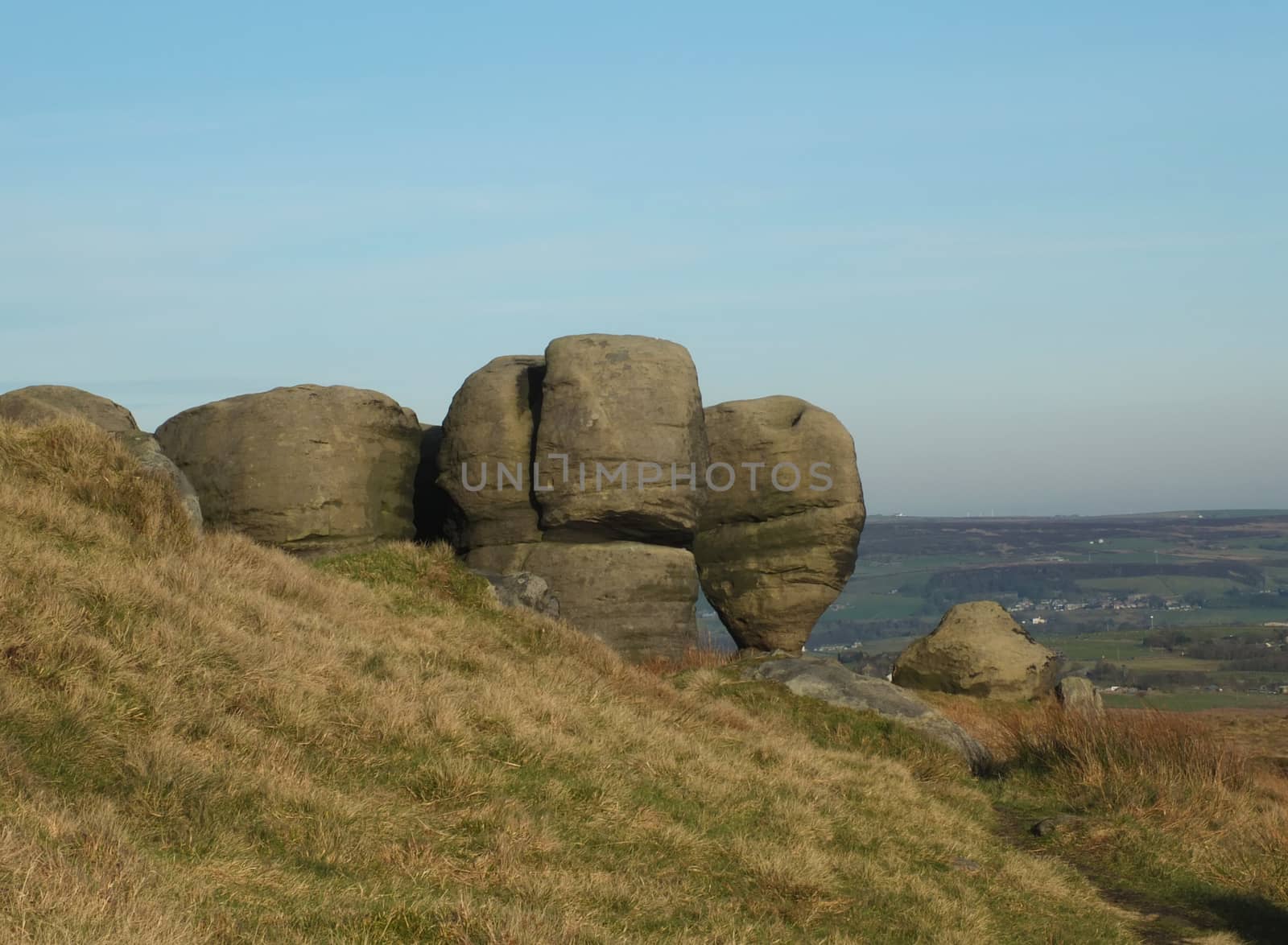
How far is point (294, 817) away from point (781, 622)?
72.7 ft

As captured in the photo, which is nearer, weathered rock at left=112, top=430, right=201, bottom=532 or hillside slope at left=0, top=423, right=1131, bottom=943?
hillside slope at left=0, top=423, right=1131, bottom=943

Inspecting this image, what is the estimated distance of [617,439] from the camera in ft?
84.2

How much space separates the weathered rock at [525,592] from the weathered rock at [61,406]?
798 centimetres

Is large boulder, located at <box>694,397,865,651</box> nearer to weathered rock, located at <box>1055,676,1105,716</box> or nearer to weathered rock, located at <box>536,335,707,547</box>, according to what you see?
weathered rock, located at <box>536,335,707,547</box>

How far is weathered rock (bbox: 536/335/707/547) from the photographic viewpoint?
1006 inches

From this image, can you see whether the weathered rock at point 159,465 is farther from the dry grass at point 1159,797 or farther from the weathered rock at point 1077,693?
the weathered rock at point 1077,693

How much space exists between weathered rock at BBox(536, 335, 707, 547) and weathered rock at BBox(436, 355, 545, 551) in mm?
520

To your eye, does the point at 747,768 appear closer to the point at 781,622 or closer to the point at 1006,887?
the point at 1006,887

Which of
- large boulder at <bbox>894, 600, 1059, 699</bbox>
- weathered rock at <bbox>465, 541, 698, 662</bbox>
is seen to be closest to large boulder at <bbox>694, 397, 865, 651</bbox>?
large boulder at <bbox>894, 600, 1059, 699</bbox>

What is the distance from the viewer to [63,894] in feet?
19.2

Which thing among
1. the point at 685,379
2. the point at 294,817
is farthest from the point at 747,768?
the point at 685,379

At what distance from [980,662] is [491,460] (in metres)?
12.9

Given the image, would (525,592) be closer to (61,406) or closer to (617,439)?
(617,439)

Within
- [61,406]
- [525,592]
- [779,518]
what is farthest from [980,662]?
[61,406]
